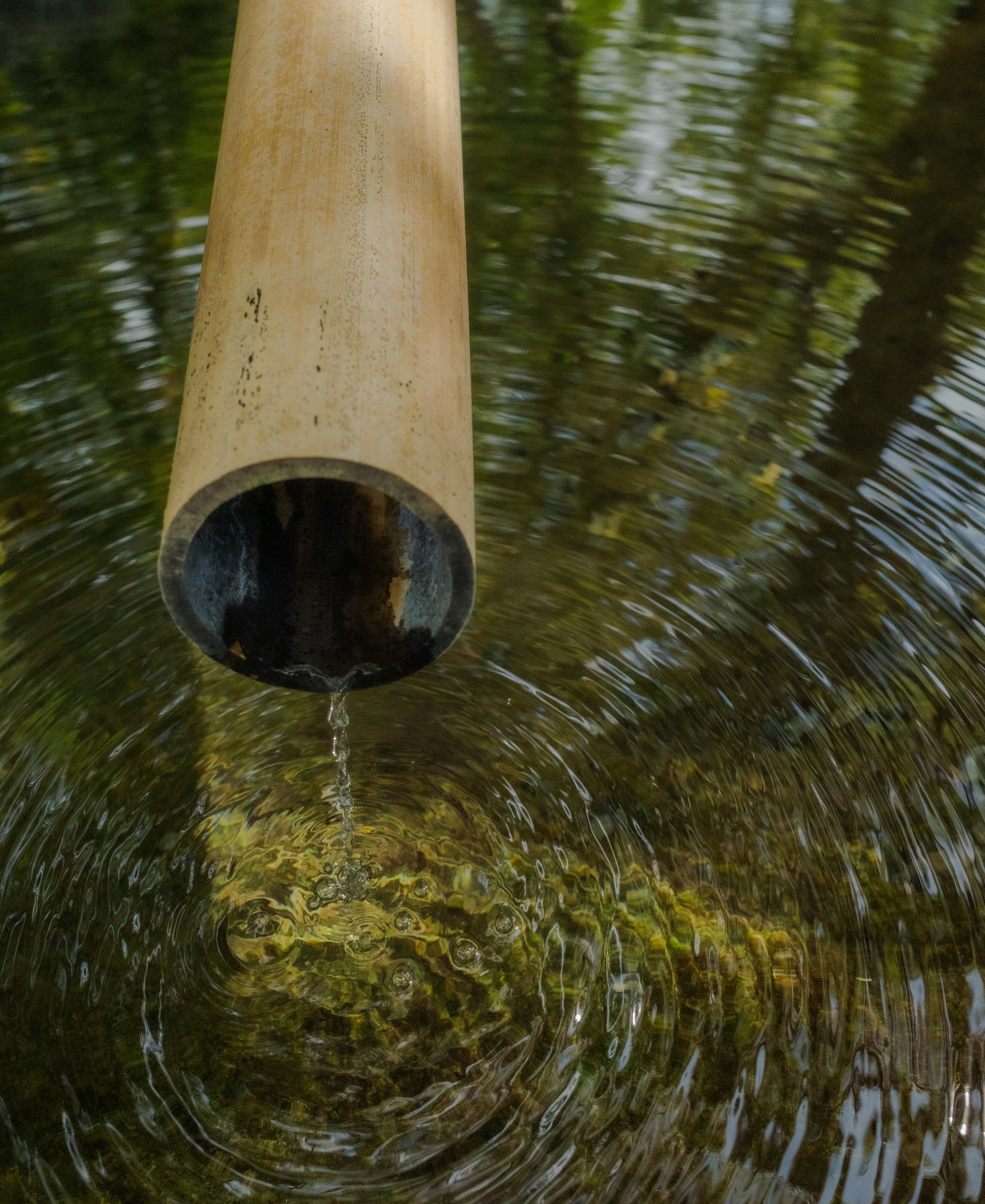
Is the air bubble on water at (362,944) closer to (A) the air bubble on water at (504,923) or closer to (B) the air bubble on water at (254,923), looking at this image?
(B) the air bubble on water at (254,923)

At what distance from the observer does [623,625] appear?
3615 millimetres

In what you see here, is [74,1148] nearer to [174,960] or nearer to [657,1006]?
[174,960]

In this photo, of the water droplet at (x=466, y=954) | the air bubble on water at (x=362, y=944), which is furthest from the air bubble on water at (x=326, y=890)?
the water droplet at (x=466, y=954)

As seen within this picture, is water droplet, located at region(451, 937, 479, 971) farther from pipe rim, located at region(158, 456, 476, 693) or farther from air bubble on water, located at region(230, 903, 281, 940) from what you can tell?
pipe rim, located at region(158, 456, 476, 693)

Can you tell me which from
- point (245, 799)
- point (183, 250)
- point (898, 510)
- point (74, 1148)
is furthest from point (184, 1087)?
point (898, 510)

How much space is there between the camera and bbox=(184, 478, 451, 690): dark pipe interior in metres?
1.96

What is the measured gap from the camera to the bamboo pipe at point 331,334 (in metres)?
1.43

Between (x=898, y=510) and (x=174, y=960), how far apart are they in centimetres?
269

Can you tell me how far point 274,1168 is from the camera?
305 centimetres

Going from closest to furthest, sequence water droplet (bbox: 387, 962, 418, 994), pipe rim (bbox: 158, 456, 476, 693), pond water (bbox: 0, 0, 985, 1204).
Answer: pipe rim (bbox: 158, 456, 476, 693), pond water (bbox: 0, 0, 985, 1204), water droplet (bbox: 387, 962, 418, 994)

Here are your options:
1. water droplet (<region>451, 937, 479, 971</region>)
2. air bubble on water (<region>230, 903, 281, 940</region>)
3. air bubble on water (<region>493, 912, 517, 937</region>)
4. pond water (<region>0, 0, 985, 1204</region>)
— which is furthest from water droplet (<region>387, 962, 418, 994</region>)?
air bubble on water (<region>230, 903, 281, 940</region>)

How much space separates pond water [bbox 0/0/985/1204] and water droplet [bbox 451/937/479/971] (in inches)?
2.4

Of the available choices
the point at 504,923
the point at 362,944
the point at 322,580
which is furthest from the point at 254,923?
the point at 322,580

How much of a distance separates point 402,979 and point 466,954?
23 centimetres
